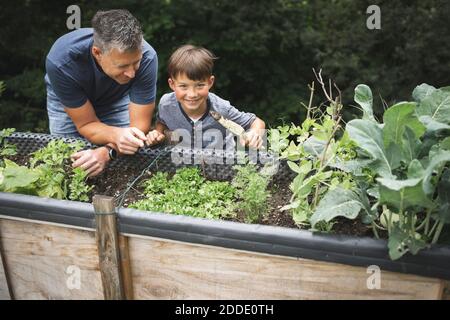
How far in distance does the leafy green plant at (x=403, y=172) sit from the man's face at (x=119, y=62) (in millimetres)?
1247

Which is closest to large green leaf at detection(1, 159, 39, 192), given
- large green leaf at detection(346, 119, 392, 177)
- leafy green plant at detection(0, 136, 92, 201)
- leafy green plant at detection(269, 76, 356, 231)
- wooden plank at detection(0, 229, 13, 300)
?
leafy green plant at detection(0, 136, 92, 201)

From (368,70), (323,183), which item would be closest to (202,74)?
(323,183)

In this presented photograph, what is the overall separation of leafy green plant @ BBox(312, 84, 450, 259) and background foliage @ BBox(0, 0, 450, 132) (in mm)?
3304

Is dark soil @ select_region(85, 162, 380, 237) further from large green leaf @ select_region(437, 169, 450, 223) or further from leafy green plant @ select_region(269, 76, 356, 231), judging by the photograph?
large green leaf @ select_region(437, 169, 450, 223)

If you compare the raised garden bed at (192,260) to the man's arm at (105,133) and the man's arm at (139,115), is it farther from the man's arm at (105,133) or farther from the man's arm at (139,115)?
the man's arm at (139,115)

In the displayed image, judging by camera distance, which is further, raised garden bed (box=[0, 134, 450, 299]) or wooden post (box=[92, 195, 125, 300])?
wooden post (box=[92, 195, 125, 300])

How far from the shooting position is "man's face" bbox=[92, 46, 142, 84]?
257 cm

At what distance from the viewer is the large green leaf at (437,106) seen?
6.25ft

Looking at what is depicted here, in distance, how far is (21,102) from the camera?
572cm

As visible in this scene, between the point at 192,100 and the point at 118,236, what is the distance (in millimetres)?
1070

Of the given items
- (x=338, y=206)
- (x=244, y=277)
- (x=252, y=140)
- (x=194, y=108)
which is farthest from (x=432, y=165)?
(x=194, y=108)

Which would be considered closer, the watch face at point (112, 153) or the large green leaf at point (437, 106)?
the large green leaf at point (437, 106)

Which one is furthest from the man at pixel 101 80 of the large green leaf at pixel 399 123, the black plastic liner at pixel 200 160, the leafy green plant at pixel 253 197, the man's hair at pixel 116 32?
the large green leaf at pixel 399 123

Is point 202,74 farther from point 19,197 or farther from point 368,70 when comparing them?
point 368,70
